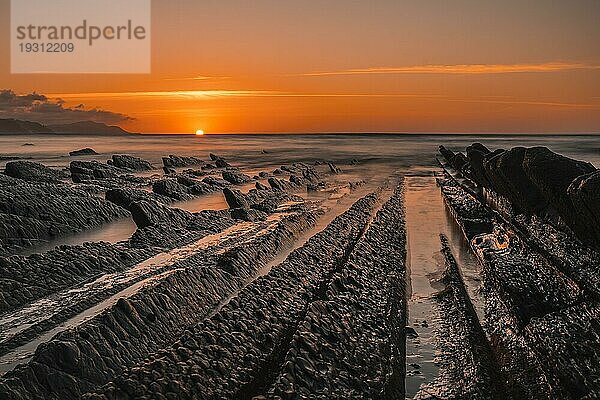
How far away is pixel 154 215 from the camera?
1052 cm

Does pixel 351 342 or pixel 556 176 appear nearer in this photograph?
pixel 351 342

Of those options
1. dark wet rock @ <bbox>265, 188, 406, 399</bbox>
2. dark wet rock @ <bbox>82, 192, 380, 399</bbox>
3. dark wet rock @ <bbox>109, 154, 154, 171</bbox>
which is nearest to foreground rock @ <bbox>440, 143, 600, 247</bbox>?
dark wet rock @ <bbox>265, 188, 406, 399</bbox>

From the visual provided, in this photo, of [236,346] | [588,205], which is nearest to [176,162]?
[588,205]

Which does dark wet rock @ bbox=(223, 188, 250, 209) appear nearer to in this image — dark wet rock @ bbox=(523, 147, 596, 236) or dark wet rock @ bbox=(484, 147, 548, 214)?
dark wet rock @ bbox=(484, 147, 548, 214)

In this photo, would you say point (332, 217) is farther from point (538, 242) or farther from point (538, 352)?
point (538, 352)

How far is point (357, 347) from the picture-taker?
478 cm

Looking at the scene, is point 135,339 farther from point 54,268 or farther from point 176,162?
point 176,162

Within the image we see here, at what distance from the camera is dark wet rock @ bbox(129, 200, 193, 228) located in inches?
406

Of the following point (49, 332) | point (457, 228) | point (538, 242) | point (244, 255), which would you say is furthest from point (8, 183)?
point (538, 242)

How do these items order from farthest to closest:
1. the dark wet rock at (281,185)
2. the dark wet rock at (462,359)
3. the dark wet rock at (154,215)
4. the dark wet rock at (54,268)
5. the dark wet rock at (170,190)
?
the dark wet rock at (281,185), the dark wet rock at (170,190), the dark wet rock at (154,215), the dark wet rock at (54,268), the dark wet rock at (462,359)

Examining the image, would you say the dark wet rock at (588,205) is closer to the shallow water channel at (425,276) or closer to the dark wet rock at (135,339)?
the shallow water channel at (425,276)

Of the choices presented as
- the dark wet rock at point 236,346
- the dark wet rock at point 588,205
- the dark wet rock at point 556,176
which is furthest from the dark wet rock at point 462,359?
the dark wet rock at point 556,176

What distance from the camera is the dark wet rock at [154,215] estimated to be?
10.3 metres

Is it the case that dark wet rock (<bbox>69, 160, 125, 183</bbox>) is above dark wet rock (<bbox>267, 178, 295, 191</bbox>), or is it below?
above
